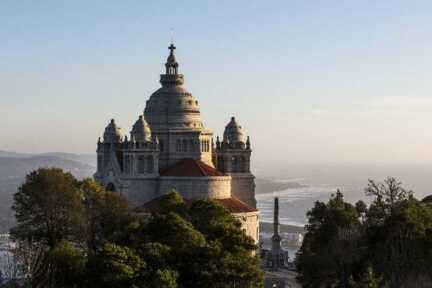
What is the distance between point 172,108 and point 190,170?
8.95 m

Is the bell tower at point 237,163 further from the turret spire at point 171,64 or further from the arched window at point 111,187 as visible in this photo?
the arched window at point 111,187

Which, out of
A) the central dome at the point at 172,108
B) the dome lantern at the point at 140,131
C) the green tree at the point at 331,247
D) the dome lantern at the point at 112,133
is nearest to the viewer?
the green tree at the point at 331,247

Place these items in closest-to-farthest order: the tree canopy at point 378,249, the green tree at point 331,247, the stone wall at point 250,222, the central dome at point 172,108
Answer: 1. the tree canopy at point 378,249
2. the green tree at point 331,247
3. the stone wall at point 250,222
4. the central dome at point 172,108

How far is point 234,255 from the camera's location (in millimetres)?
51250

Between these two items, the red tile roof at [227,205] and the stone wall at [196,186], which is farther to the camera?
the stone wall at [196,186]

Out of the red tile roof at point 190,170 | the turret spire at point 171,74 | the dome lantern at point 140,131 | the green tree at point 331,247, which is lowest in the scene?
the green tree at point 331,247

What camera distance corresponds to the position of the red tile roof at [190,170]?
84.0 m

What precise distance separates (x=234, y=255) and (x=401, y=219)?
37.4ft

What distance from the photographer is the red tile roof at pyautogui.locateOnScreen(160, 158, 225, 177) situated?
84.0m

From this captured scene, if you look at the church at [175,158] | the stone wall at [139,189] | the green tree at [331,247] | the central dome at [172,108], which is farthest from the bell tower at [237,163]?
the green tree at [331,247]

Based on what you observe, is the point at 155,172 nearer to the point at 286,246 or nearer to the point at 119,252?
the point at 119,252

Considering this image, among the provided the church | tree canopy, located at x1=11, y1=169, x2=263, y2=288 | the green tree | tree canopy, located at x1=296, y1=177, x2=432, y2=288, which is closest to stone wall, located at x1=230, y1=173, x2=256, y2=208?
the church

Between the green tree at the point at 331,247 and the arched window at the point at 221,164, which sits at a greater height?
the arched window at the point at 221,164

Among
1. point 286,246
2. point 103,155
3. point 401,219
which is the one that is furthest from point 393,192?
point 286,246
